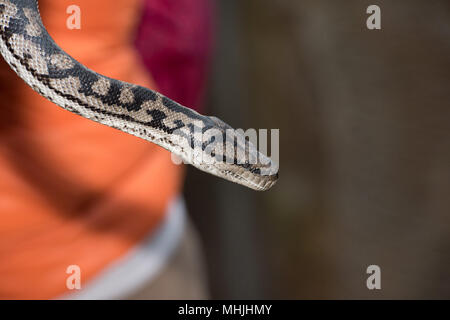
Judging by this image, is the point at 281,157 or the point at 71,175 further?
the point at 281,157

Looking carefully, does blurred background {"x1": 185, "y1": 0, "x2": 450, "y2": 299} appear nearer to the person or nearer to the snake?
the person

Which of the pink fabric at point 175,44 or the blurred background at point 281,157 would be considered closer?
the blurred background at point 281,157

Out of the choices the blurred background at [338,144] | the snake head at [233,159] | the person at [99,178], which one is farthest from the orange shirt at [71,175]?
the blurred background at [338,144]

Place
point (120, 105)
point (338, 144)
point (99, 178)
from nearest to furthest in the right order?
point (120, 105) < point (99, 178) < point (338, 144)

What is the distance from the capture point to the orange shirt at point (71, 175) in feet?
2.11

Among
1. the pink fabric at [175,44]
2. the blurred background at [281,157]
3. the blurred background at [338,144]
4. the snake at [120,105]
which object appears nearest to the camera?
the snake at [120,105]

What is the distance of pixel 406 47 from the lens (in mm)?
1064

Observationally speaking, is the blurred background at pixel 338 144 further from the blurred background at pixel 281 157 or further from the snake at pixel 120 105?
the snake at pixel 120 105

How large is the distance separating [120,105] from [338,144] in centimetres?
87

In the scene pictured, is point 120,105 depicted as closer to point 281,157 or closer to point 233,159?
point 233,159

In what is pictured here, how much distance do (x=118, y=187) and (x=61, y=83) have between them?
243 mm

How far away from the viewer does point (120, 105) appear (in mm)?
629

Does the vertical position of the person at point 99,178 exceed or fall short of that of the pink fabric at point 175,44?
it falls short

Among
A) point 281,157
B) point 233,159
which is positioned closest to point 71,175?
point 233,159
